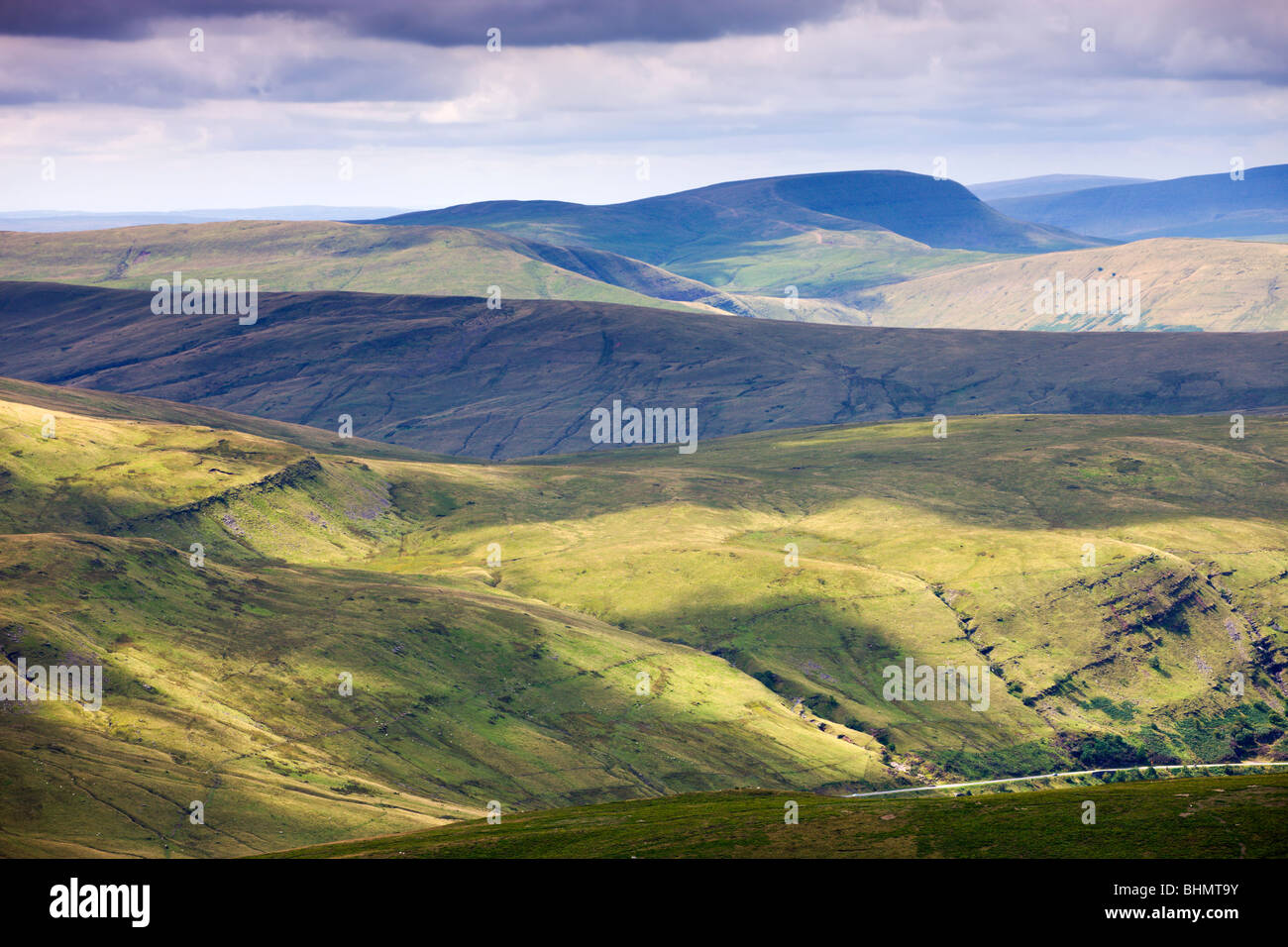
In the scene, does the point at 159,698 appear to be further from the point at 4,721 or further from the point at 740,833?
the point at 740,833

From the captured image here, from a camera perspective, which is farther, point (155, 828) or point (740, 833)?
point (155, 828)

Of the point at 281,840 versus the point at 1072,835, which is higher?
the point at 1072,835

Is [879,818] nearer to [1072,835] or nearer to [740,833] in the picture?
[740,833]
